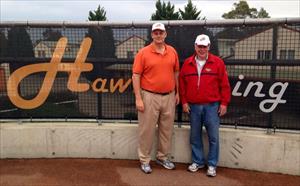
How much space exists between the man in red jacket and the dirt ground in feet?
0.92

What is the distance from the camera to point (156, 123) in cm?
477

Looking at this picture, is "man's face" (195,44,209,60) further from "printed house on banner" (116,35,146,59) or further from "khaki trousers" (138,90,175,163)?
"printed house on banner" (116,35,146,59)

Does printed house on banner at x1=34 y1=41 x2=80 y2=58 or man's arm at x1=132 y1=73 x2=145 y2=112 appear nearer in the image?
man's arm at x1=132 y1=73 x2=145 y2=112

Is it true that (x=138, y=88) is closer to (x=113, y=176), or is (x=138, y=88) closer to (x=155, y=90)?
(x=155, y=90)

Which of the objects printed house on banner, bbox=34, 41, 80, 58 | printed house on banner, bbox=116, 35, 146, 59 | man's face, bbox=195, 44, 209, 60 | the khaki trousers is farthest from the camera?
printed house on banner, bbox=34, 41, 80, 58

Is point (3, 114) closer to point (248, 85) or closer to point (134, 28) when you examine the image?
point (134, 28)

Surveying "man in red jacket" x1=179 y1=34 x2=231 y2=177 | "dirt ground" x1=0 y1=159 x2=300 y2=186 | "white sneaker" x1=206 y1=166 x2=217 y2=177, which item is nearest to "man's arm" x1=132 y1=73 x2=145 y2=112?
"man in red jacket" x1=179 y1=34 x2=231 y2=177

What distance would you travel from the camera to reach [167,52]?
4562 mm

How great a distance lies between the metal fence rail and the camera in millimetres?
4688

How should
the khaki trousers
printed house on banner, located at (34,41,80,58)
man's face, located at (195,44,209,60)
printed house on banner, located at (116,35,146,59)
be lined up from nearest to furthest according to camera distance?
man's face, located at (195,44,209,60)
the khaki trousers
printed house on banner, located at (116,35,146,59)
printed house on banner, located at (34,41,80,58)

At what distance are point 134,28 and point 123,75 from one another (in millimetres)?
680

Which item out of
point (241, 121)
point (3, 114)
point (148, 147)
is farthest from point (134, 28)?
point (3, 114)

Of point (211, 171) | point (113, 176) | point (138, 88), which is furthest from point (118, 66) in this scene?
point (211, 171)

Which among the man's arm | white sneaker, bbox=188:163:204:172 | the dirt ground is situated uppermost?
the man's arm
